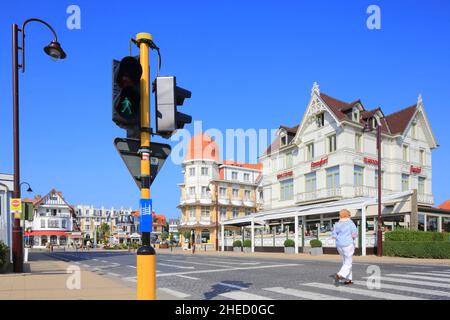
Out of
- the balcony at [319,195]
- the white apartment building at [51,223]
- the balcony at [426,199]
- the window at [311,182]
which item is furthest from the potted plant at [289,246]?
the white apartment building at [51,223]

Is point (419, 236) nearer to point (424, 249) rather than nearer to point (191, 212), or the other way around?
point (424, 249)

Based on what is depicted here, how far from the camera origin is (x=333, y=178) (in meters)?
35.6

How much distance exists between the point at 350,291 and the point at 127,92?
236 inches

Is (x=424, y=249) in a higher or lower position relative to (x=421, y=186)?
lower

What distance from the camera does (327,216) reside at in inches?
1423

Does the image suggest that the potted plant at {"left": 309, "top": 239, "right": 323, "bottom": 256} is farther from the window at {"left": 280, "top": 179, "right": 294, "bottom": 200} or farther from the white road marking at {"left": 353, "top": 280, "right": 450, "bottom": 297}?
the white road marking at {"left": 353, "top": 280, "right": 450, "bottom": 297}

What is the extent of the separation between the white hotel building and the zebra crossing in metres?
20.5

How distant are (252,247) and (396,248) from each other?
663 inches

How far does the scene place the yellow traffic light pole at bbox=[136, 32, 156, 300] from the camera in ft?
15.5

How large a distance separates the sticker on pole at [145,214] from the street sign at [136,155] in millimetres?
204

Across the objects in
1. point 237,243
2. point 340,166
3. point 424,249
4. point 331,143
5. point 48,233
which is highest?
point 331,143

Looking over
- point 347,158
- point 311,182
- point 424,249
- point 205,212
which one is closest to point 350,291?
point 424,249

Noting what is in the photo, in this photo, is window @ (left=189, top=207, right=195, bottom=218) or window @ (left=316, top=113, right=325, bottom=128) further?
window @ (left=189, top=207, right=195, bottom=218)

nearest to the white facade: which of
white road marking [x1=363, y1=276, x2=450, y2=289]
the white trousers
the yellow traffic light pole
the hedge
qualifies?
the hedge
